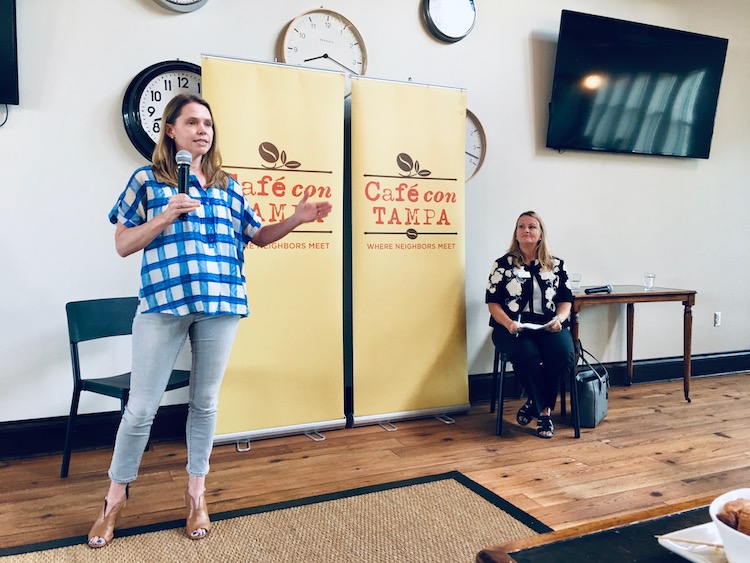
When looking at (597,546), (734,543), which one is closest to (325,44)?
(597,546)

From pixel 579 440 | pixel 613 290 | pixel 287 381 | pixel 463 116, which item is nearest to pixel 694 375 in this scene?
pixel 613 290

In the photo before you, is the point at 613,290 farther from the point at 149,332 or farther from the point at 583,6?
the point at 149,332

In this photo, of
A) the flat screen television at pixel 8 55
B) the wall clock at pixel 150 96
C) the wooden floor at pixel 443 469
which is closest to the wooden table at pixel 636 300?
the wooden floor at pixel 443 469

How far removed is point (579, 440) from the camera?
10.1 ft

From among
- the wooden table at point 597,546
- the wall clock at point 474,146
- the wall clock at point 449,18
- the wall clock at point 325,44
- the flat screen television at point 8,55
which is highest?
the wall clock at point 449,18

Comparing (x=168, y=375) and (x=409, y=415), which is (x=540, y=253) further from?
(x=168, y=375)

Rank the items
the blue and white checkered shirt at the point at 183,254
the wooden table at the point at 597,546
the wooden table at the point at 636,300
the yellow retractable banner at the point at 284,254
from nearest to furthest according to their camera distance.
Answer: the wooden table at the point at 597,546
the blue and white checkered shirt at the point at 183,254
the yellow retractable banner at the point at 284,254
the wooden table at the point at 636,300

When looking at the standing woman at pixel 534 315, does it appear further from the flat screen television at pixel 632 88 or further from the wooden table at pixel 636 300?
the flat screen television at pixel 632 88

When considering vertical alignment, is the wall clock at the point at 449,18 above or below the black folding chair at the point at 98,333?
above

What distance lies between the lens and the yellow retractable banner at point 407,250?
3.23m

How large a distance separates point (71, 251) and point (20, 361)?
→ 56 centimetres

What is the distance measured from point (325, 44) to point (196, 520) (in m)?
2.46

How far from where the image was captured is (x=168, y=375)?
1975 millimetres

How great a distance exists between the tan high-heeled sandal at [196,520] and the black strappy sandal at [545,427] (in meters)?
1.77
